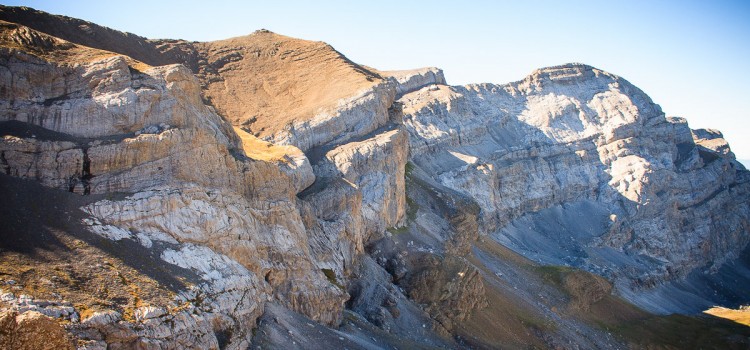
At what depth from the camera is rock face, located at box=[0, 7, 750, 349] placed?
29031 mm

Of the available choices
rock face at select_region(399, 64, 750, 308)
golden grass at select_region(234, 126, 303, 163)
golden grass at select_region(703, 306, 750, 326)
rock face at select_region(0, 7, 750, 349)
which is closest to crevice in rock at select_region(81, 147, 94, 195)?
rock face at select_region(0, 7, 750, 349)

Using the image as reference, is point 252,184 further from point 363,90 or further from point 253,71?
point 253,71

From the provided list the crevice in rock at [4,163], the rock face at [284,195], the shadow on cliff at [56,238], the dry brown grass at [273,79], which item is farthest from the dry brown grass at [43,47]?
the dry brown grass at [273,79]

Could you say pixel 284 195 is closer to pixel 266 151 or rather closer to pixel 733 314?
pixel 266 151

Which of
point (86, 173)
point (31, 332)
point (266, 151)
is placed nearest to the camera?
point (31, 332)

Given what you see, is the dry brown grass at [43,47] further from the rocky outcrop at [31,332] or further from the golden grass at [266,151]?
the rocky outcrop at [31,332]

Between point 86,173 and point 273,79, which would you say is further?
point 273,79

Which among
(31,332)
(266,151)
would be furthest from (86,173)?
(266,151)

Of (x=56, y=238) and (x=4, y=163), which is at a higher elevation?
(x=4, y=163)

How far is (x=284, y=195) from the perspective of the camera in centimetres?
4041

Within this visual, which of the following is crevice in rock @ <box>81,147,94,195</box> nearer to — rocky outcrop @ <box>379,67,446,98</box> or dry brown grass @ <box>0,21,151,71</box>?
dry brown grass @ <box>0,21,151,71</box>

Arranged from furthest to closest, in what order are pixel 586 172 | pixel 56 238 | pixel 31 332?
pixel 586 172 < pixel 56 238 < pixel 31 332

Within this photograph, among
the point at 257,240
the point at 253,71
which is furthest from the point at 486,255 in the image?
the point at 257,240

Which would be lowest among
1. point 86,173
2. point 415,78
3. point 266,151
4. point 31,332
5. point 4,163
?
point 31,332
